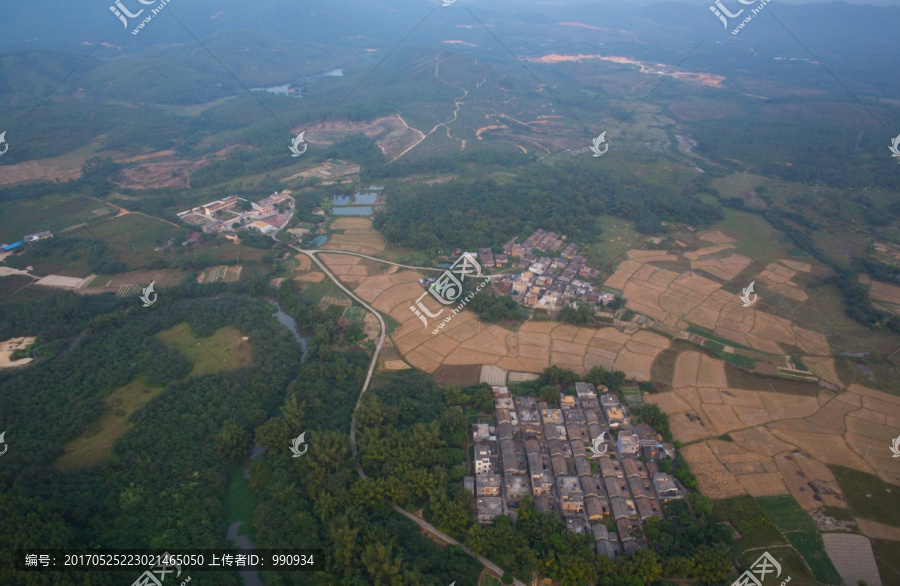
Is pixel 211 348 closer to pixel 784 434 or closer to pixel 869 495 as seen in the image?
pixel 784 434

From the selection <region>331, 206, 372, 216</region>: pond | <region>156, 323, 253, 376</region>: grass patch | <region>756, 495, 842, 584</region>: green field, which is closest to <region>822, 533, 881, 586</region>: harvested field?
<region>756, 495, 842, 584</region>: green field

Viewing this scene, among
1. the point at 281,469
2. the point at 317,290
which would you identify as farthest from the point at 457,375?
the point at 317,290

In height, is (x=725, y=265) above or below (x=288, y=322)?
above

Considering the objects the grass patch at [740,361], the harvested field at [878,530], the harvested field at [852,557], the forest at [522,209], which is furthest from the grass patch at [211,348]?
the harvested field at [878,530]

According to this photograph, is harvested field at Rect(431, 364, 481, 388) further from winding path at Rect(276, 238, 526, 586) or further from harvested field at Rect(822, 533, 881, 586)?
harvested field at Rect(822, 533, 881, 586)

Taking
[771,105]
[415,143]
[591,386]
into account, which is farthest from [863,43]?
[591,386]

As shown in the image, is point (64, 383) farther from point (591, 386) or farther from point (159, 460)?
point (591, 386)
